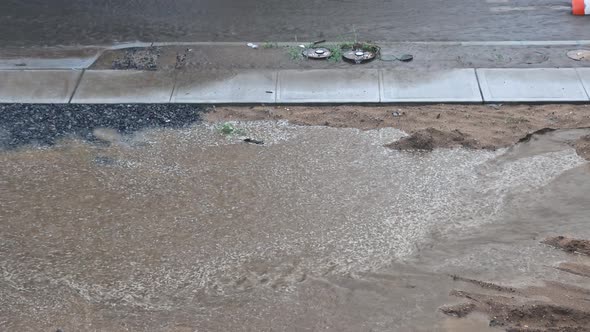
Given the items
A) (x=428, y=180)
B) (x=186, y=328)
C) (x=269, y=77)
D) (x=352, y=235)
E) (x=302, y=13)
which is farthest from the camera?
(x=302, y=13)

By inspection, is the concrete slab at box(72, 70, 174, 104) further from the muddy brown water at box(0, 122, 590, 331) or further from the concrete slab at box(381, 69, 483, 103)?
the concrete slab at box(381, 69, 483, 103)

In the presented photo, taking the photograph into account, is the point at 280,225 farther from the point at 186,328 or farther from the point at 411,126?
the point at 411,126

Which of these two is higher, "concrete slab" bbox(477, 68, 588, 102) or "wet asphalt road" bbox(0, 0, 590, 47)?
"wet asphalt road" bbox(0, 0, 590, 47)

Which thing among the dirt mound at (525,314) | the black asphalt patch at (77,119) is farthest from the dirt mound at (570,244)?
the black asphalt patch at (77,119)

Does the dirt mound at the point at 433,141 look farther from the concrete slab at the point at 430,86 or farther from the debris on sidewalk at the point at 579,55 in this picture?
the debris on sidewalk at the point at 579,55

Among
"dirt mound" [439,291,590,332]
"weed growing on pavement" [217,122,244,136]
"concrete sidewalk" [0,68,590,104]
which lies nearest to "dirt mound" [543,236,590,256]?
"dirt mound" [439,291,590,332]

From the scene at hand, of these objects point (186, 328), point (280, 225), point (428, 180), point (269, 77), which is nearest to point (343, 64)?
point (269, 77)

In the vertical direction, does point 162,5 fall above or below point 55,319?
above
